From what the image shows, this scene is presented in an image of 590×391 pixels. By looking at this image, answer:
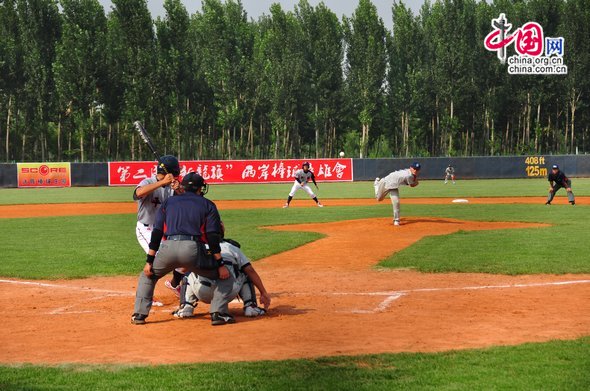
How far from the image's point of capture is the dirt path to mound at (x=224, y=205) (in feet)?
110

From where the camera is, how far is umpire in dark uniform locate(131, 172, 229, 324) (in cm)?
930

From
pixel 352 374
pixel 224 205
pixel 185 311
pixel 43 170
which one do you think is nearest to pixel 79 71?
pixel 43 170

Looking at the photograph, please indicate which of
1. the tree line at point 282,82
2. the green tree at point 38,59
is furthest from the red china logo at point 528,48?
the green tree at point 38,59

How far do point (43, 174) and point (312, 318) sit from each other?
53.3 m

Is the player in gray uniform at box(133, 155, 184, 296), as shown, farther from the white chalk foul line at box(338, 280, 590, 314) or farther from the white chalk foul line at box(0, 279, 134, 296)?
the white chalk foul line at box(338, 280, 590, 314)

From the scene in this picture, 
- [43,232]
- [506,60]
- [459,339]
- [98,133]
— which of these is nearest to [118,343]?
[459,339]

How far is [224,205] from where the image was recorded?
36906mm

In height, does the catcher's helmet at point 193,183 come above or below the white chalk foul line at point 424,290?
above

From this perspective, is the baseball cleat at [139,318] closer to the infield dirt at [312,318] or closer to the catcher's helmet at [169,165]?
the infield dirt at [312,318]

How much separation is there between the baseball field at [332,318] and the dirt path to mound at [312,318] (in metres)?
0.03

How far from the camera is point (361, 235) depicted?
21.0 metres

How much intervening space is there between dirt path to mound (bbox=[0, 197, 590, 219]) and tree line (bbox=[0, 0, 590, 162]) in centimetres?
4163

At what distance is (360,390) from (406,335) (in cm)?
244

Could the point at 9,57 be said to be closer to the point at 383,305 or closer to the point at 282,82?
the point at 282,82
